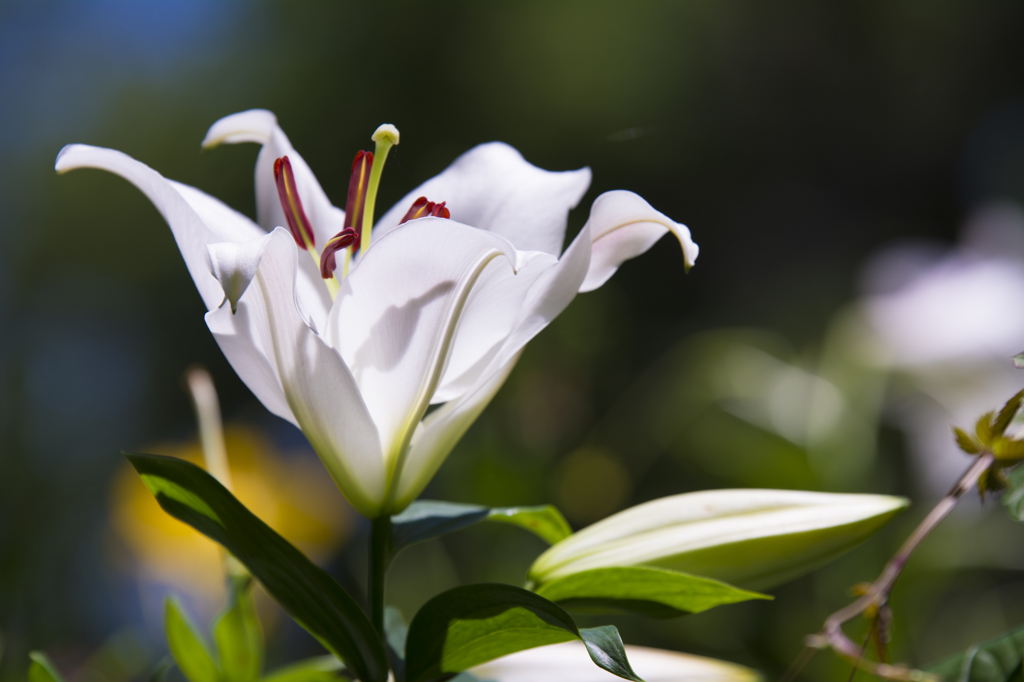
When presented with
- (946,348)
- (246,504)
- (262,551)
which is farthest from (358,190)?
(246,504)

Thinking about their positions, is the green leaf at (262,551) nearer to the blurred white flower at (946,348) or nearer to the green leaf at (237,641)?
the green leaf at (237,641)

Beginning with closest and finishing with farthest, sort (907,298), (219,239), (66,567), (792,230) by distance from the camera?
(219,239) → (66,567) → (907,298) → (792,230)

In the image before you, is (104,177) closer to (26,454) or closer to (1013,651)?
(26,454)

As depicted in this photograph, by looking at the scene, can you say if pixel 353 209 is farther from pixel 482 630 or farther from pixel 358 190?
pixel 482 630

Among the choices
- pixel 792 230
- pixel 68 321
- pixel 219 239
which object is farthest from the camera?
pixel 792 230

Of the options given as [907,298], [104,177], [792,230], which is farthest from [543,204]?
[104,177]

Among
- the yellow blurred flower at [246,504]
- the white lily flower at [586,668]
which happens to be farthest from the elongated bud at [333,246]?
the yellow blurred flower at [246,504]

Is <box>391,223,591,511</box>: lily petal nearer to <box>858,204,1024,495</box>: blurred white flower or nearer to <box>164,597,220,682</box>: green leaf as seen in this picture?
<box>164,597,220,682</box>: green leaf
